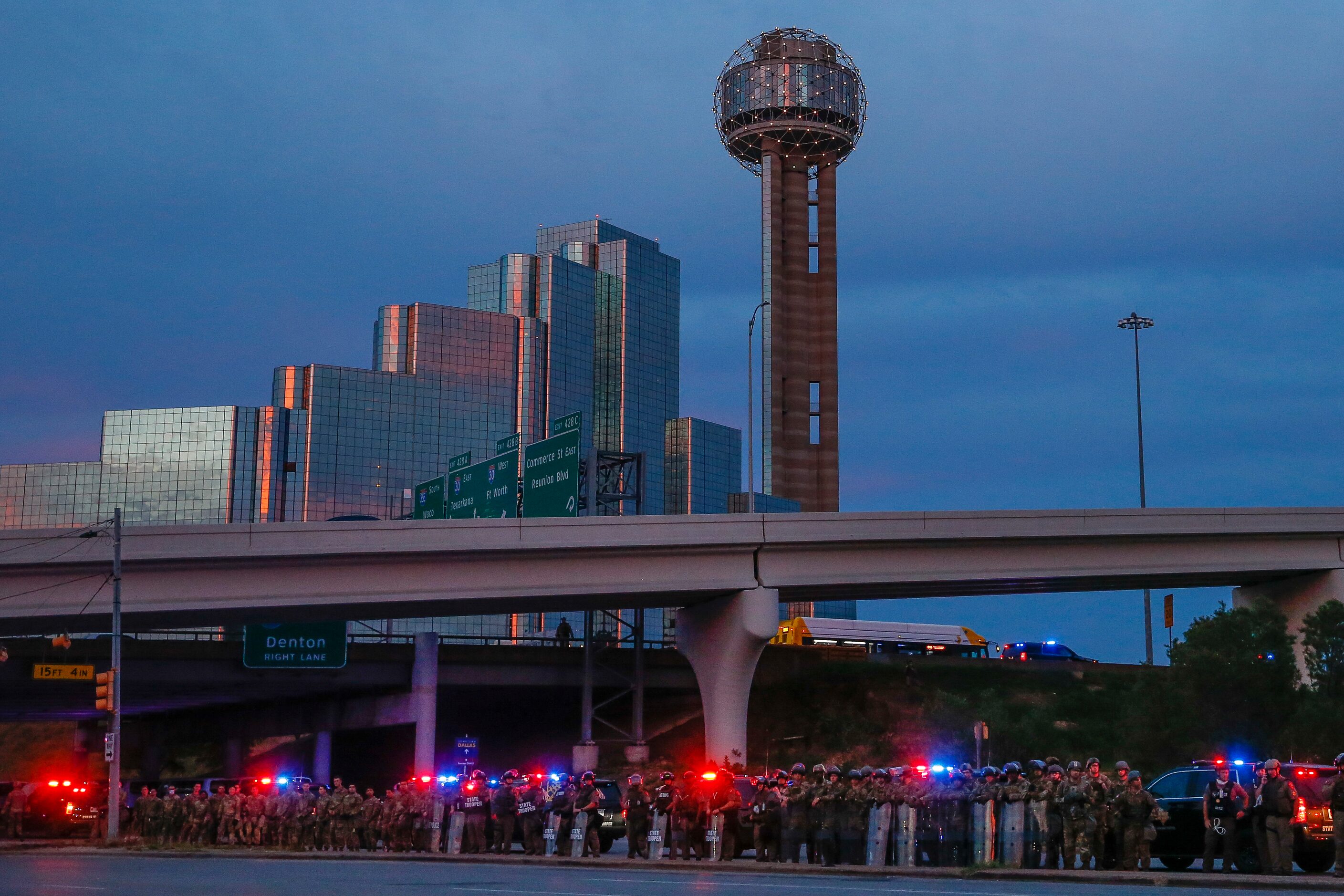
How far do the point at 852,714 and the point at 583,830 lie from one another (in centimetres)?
3388

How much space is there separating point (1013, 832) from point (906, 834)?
1.75 meters

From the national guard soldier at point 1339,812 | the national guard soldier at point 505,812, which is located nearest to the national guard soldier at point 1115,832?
the national guard soldier at point 1339,812

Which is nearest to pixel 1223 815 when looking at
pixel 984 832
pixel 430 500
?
pixel 984 832

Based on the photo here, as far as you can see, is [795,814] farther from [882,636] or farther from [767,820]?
[882,636]

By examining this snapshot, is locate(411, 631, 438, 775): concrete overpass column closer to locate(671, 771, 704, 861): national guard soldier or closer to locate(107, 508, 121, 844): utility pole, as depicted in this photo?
locate(107, 508, 121, 844): utility pole

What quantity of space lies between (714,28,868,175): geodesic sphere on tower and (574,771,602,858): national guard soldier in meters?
123

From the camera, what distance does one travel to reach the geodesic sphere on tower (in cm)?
14562

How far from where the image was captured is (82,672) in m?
43.6

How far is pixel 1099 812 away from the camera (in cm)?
2177

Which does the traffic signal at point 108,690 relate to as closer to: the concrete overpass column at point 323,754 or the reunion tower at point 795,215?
the concrete overpass column at point 323,754

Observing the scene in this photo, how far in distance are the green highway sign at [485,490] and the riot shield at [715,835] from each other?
2094 cm

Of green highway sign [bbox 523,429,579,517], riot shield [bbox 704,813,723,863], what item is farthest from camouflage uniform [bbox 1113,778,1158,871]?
green highway sign [bbox 523,429,579,517]

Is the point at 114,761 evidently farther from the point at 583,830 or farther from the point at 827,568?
the point at 827,568

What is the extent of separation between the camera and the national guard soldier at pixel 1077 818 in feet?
71.5
